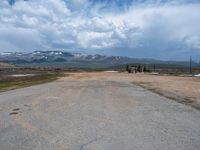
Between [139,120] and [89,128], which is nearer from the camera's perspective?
[89,128]

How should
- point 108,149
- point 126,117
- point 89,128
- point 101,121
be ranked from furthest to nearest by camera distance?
point 126,117 → point 101,121 → point 89,128 → point 108,149

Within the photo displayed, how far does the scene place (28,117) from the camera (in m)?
11.3

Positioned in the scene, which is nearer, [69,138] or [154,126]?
[69,138]

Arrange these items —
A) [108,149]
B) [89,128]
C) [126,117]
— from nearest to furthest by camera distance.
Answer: [108,149]
[89,128]
[126,117]

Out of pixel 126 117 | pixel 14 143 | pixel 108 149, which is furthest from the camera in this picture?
pixel 126 117

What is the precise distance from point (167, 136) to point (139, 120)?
2.41 meters

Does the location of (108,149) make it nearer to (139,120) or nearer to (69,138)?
(69,138)

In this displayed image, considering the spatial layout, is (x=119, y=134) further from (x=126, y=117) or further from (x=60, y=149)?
(x=126, y=117)

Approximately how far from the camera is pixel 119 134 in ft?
27.1

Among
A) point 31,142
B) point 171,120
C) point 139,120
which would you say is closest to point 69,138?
Answer: point 31,142

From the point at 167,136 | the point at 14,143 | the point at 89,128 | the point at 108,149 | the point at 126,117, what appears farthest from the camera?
the point at 126,117

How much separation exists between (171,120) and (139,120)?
3.43ft

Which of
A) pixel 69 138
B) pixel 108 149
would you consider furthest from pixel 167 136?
pixel 69 138

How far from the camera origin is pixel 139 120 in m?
10.4
